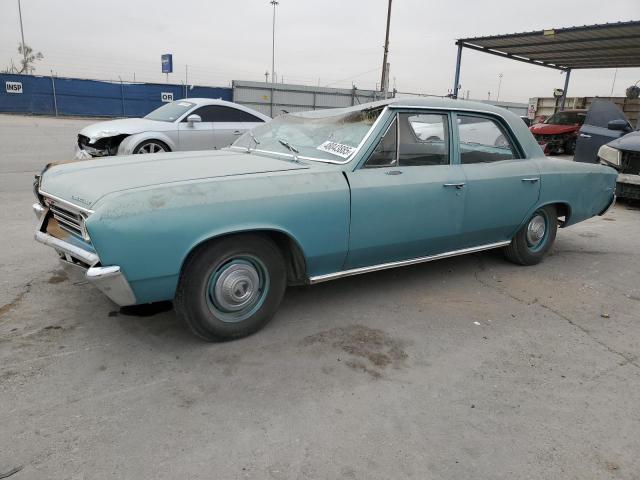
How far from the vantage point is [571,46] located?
631 inches

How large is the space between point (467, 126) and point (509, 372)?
2.20 meters

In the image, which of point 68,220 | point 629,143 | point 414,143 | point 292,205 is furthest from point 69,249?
point 629,143

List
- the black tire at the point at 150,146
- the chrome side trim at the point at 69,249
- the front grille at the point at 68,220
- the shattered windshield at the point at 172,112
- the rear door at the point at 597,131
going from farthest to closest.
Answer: the rear door at the point at 597,131 < the shattered windshield at the point at 172,112 < the black tire at the point at 150,146 < the front grille at the point at 68,220 < the chrome side trim at the point at 69,249

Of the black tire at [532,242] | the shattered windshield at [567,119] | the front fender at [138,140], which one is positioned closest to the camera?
the black tire at [532,242]

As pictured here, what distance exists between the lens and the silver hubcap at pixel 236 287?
313 centimetres

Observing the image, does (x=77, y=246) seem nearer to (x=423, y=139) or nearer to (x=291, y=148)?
(x=291, y=148)

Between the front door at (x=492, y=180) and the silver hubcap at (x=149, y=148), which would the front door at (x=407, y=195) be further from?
the silver hubcap at (x=149, y=148)

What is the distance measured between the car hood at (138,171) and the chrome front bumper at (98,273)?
0.28m

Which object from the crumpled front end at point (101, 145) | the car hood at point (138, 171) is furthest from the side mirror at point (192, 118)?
the car hood at point (138, 171)

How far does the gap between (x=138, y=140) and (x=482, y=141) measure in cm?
612

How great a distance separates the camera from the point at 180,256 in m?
2.86

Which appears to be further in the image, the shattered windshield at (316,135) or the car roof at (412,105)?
the car roof at (412,105)

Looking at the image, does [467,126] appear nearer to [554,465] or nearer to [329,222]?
[329,222]

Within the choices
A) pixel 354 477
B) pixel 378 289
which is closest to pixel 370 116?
pixel 378 289
